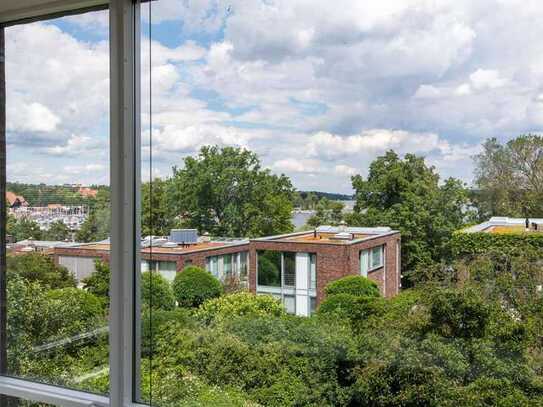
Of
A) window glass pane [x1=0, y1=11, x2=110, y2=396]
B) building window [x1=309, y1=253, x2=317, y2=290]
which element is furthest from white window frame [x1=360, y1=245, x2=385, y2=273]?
window glass pane [x1=0, y1=11, x2=110, y2=396]

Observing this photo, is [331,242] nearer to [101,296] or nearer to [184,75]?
[184,75]

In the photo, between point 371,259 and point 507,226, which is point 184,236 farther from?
point 507,226

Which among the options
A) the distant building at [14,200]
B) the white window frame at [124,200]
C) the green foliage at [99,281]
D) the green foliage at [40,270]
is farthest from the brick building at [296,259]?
the distant building at [14,200]

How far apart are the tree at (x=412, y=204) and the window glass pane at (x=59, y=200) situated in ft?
3.15

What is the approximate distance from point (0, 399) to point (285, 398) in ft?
3.98

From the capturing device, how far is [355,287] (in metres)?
1.69

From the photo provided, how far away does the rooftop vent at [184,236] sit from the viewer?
6.18 feet

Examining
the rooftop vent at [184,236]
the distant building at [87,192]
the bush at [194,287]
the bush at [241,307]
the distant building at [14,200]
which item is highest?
the distant building at [87,192]

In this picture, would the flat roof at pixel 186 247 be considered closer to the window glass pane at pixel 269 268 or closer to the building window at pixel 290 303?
the window glass pane at pixel 269 268

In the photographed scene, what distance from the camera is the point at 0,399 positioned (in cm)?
220

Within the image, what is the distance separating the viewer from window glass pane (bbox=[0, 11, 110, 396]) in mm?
2053

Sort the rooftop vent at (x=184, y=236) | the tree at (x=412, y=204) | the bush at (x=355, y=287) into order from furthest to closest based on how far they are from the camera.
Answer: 1. the rooftop vent at (x=184, y=236)
2. the bush at (x=355, y=287)
3. the tree at (x=412, y=204)

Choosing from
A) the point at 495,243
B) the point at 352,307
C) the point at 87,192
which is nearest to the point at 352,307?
the point at 352,307

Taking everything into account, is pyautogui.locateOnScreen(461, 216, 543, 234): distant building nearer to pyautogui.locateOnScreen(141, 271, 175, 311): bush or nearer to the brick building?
the brick building
